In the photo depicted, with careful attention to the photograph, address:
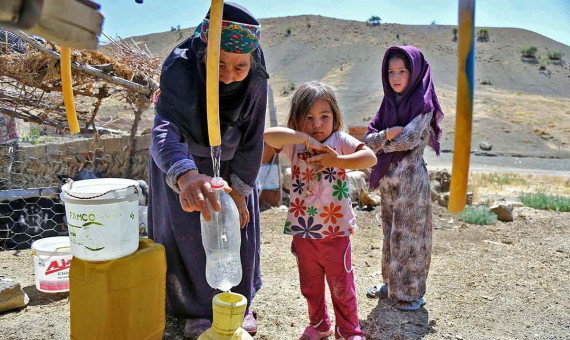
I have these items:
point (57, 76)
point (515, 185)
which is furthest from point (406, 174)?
point (515, 185)

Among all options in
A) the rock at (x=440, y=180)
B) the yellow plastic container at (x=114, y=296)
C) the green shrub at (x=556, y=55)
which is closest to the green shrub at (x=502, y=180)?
the rock at (x=440, y=180)

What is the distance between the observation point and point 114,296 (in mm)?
2227

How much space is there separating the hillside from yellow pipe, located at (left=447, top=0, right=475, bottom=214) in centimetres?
2494

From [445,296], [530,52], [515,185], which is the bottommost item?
[515,185]

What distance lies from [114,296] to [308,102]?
143 cm

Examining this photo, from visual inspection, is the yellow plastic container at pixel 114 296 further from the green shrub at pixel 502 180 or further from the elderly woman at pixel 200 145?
the green shrub at pixel 502 180

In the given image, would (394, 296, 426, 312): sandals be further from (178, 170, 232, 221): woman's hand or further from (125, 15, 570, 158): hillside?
(125, 15, 570, 158): hillside

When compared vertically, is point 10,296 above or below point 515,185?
above

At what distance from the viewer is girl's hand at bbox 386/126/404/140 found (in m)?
3.43

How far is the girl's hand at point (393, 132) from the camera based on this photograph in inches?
135

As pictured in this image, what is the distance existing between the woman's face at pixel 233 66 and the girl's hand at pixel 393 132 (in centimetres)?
132

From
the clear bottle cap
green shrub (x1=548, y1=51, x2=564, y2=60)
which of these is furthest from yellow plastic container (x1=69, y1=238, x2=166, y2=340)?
green shrub (x1=548, y1=51, x2=564, y2=60)

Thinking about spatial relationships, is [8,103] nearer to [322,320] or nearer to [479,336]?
[322,320]

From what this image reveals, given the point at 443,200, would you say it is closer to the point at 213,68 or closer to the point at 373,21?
the point at 213,68
